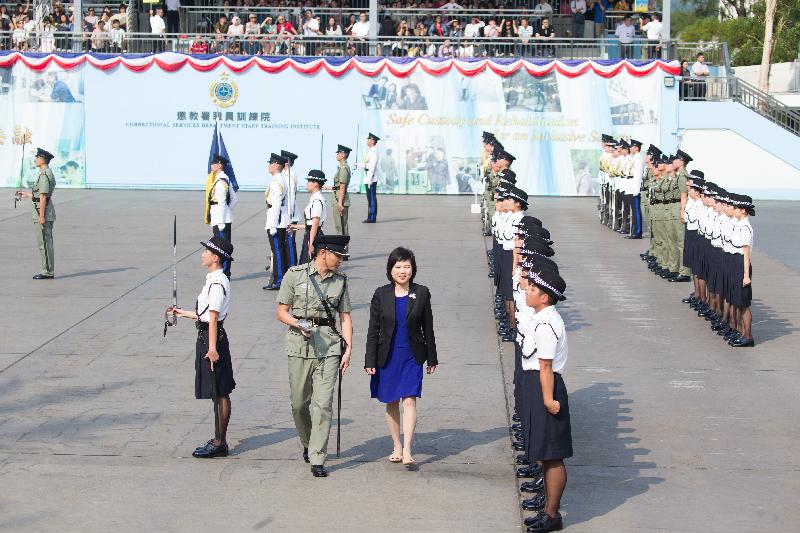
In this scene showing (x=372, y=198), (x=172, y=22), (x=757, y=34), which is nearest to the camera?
(x=372, y=198)

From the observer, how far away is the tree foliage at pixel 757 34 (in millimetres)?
48688

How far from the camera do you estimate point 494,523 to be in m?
7.79

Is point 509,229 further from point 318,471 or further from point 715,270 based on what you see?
point 318,471

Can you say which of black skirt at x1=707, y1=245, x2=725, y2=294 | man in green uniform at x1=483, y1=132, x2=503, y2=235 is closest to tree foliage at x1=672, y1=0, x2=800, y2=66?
man in green uniform at x1=483, y1=132, x2=503, y2=235

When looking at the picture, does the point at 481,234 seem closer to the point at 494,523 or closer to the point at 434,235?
the point at 434,235

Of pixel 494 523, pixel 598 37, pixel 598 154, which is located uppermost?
pixel 598 37

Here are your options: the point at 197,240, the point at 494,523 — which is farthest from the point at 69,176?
the point at 494,523

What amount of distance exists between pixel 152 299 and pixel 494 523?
9.20 meters

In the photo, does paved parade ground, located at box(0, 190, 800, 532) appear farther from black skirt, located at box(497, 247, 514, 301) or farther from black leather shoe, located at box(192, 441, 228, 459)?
black skirt, located at box(497, 247, 514, 301)

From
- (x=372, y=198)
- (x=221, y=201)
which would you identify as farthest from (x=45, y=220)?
(x=372, y=198)

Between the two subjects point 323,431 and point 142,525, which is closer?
point 142,525

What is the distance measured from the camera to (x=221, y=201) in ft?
55.4

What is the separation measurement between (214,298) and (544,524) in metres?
2.92

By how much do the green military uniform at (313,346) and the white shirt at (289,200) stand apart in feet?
26.4
